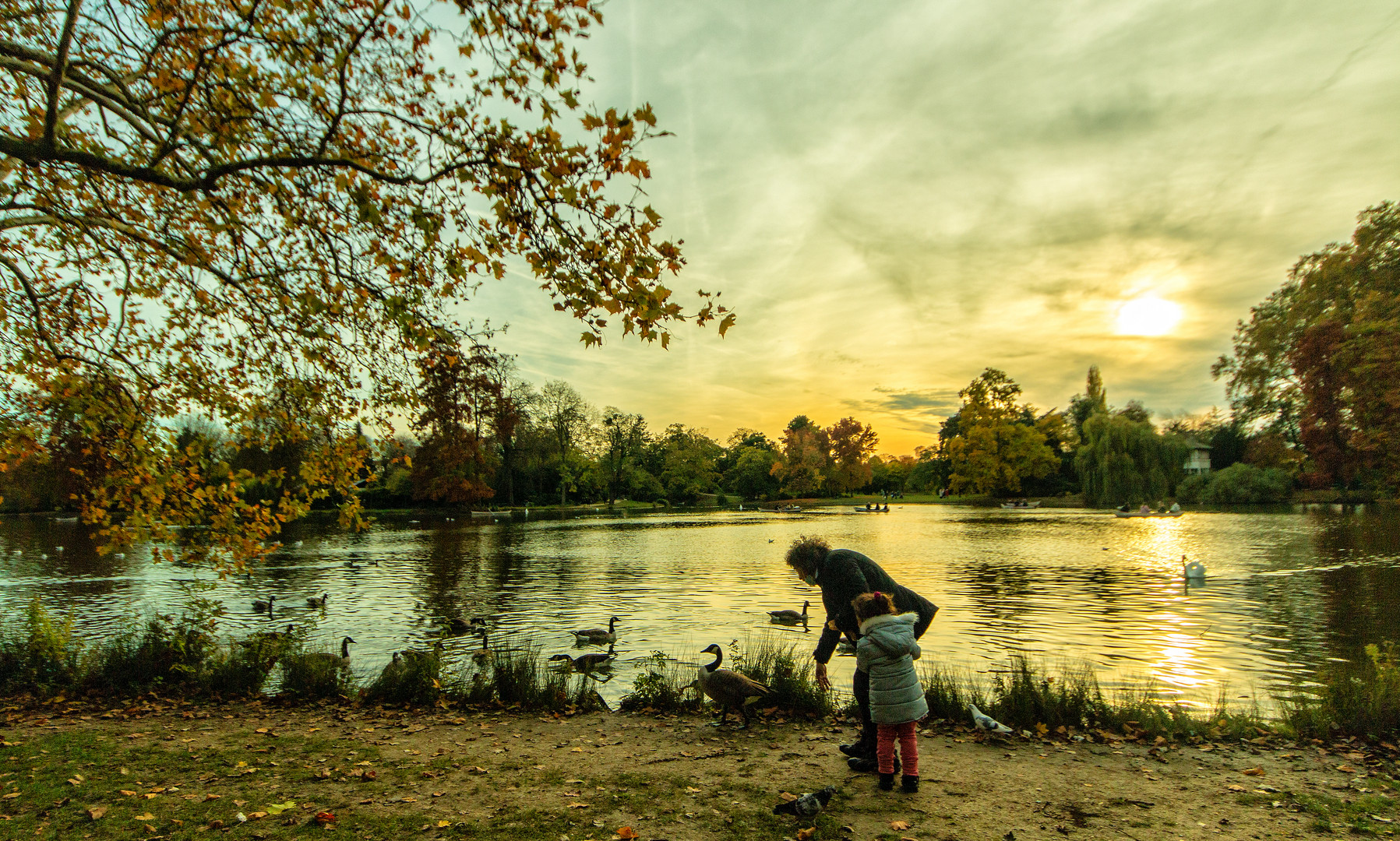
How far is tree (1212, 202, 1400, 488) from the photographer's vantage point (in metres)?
20.2

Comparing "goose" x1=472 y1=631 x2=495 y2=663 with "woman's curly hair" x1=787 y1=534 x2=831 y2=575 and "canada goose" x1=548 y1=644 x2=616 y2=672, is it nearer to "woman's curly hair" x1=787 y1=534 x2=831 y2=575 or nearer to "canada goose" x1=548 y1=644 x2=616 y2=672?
"canada goose" x1=548 y1=644 x2=616 y2=672

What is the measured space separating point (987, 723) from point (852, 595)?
2.40 m

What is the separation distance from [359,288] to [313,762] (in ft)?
14.0

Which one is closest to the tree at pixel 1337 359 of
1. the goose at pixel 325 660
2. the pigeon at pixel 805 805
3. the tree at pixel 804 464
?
the pigeon at pixel 805 805

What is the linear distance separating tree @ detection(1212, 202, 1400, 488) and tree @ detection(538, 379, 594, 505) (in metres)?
58.6

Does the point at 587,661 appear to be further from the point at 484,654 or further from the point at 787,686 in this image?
the point at 787,686

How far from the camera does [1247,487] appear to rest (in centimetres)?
5172

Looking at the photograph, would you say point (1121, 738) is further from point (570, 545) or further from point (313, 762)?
point (570, 545)

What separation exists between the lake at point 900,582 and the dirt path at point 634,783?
2968mm

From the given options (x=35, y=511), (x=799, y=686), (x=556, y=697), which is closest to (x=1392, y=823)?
(x=799, y=686)

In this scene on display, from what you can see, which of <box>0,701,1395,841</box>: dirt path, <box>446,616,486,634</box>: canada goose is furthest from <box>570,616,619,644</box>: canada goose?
<box>0,701,1395,841</box>: dirt path

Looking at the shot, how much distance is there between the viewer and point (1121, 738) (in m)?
6.23

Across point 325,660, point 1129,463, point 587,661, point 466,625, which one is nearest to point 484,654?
point 587,661

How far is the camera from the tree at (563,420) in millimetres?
73312
